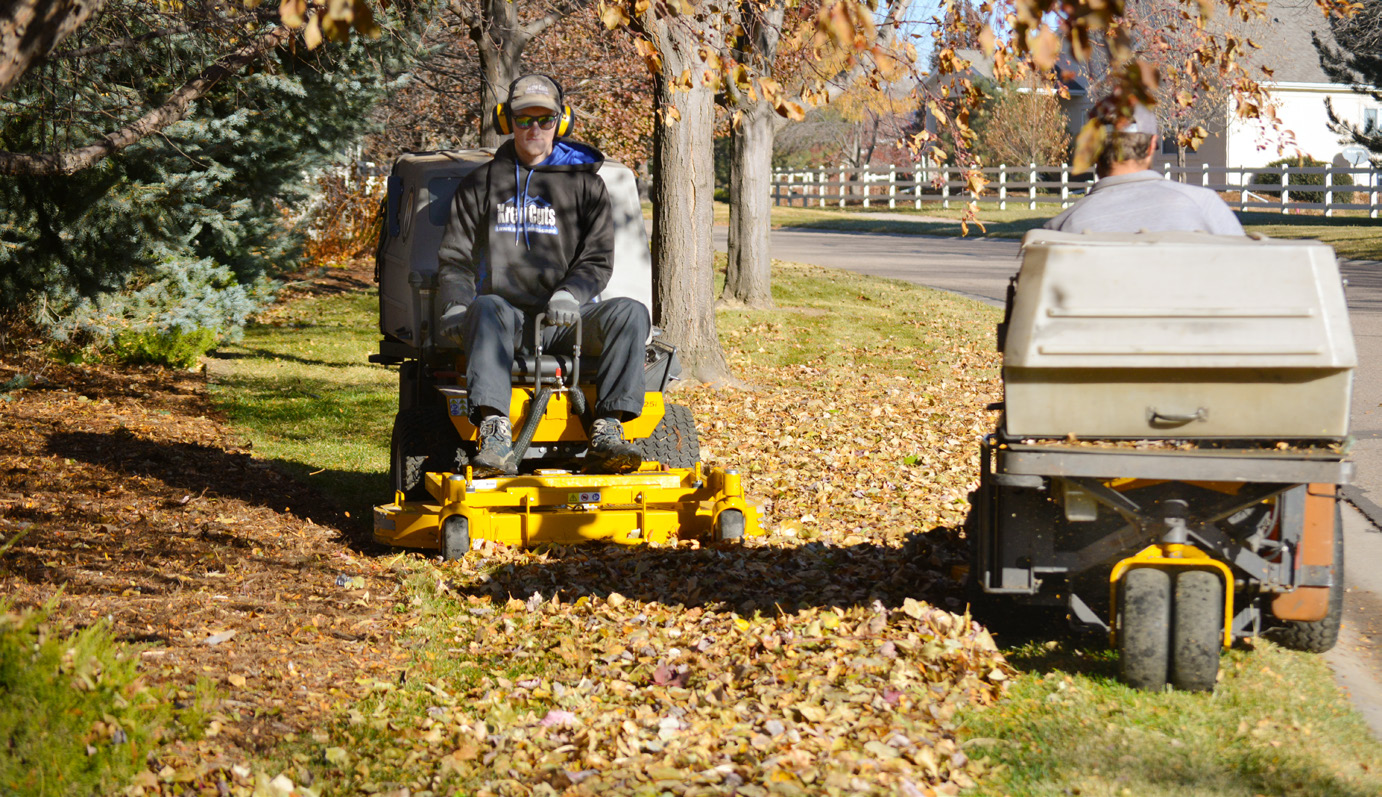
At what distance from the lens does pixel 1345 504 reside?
26.6ft

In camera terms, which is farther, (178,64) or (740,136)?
(740,136)

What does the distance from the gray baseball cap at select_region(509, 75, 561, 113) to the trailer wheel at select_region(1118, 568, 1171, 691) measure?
353 centimetres

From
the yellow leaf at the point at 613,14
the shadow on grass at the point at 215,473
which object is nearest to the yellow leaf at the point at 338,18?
the yellow leaf at the point at 613,14

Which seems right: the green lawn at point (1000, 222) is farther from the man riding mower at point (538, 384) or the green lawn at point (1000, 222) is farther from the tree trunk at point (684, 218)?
the man riding mower at point (538, 384)

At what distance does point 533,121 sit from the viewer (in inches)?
263

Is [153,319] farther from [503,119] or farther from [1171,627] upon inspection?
[1171,627]

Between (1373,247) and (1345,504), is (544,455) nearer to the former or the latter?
(1345,504)

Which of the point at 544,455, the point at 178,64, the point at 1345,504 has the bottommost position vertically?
the point at 1345,504

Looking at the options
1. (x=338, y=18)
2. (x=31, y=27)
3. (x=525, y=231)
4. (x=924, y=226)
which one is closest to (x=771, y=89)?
(x=525, y=231)

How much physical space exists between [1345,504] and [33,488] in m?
7.38

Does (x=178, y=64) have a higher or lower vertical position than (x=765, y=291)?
higher

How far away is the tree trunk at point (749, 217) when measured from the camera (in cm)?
1859

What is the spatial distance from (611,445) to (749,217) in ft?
40.8

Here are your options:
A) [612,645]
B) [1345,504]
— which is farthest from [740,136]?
[612,645]
